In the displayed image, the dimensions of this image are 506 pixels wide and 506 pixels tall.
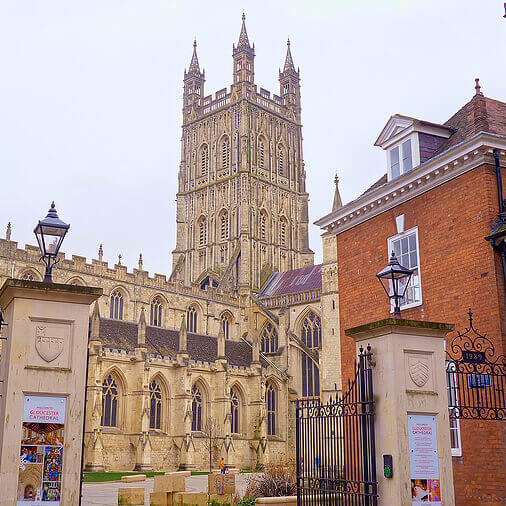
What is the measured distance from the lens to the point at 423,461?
10125 mm

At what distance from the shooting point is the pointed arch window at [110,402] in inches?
1597

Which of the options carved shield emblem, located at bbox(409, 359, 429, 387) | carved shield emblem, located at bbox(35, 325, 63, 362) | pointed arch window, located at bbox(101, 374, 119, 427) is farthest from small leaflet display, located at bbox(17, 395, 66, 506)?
pointed arch window, located at bbox(101, 374, 119, 427)

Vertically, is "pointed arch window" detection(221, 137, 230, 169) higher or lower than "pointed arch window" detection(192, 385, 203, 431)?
higher

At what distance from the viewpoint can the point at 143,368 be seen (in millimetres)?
41969

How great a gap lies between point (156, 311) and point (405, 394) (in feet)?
156

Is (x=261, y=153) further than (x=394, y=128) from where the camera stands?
Yes

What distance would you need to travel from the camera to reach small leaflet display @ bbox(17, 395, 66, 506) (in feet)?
28.0

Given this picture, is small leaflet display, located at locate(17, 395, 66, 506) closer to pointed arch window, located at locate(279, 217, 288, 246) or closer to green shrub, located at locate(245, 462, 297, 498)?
green shrub, located at locate(245, 462, 297, 498)

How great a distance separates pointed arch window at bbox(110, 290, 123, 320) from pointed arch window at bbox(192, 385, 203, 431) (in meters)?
10.2

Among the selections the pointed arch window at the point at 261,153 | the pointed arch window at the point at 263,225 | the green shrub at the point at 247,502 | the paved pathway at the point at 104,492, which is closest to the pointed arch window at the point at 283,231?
the pointed arch window at the point at 263,225

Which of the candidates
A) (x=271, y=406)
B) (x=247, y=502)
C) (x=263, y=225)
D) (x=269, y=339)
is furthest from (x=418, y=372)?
(x=263, y=225)

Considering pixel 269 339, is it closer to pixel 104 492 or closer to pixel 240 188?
pixel 240 188

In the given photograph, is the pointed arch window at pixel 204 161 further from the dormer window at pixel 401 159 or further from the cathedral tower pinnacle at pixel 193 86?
the dormer window at pixel 401 159

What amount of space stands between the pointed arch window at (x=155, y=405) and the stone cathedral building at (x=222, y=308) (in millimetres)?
83
